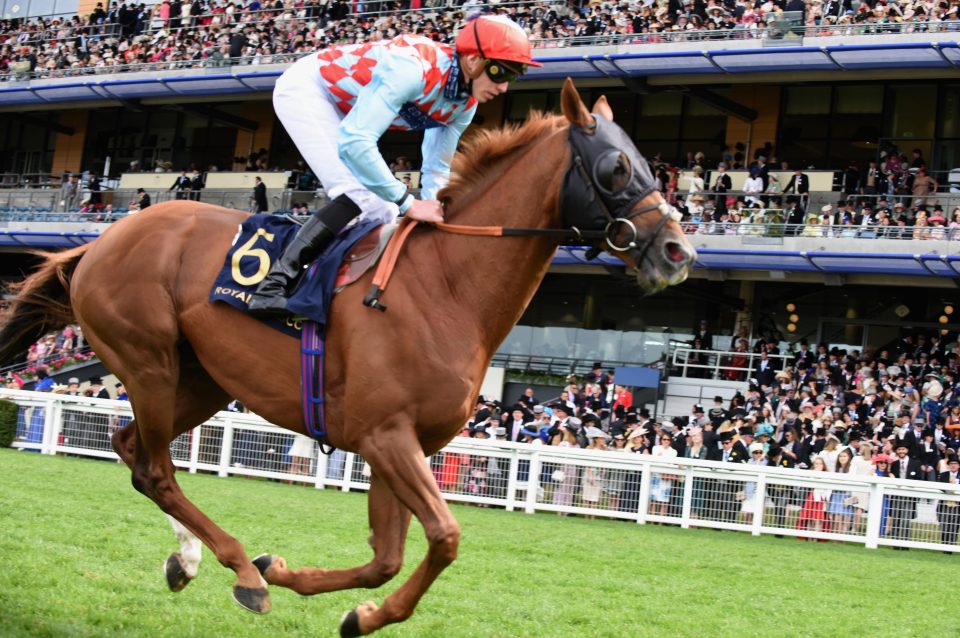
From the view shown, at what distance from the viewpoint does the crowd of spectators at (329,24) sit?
63.4ft

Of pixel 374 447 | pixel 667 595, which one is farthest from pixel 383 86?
pixel 667 595

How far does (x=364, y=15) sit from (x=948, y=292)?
14046 millimetres

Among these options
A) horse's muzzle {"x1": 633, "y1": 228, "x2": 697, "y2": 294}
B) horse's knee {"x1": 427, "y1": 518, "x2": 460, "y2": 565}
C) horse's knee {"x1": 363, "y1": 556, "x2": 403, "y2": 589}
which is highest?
horse's muzzle {"x1": 633, "y1": 228, "x2": 697, "y2": 294}

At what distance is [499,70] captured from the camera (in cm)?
417

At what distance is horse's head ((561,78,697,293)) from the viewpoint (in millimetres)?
3822

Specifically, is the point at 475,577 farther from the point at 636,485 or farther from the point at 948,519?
the point at 948,519

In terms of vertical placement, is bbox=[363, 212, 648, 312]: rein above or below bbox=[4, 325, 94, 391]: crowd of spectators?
above

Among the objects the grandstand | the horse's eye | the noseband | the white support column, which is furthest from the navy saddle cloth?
the grandstand

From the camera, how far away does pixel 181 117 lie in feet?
95.5

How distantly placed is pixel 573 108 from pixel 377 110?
2.37 ft

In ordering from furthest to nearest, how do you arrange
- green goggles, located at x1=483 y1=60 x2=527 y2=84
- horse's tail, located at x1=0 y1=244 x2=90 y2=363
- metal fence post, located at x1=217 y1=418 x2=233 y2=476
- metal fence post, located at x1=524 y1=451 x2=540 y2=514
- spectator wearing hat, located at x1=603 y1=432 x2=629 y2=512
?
metal fence post, located at x1=217 y1=418 x2=233 y2=476 < metal fence post, located at x1=524 y1=451 x2=540 y2=514 < spectator wearing hat, located at x1=603 y1=432 x2=629 y2=512 < horse's tail, located at x1=0 y1=244 x2=90 y2=363 < green goggles, located at x1=483 y1=60 x2=527 y2=84

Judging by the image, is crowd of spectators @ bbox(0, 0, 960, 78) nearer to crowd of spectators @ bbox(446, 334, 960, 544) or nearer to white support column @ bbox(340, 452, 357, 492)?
crowd of spectators @ bbox(446, 334, 960, 544)

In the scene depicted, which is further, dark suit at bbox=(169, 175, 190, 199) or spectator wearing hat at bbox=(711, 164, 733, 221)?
dark suit at bbox=(169, 175, 190, 199)

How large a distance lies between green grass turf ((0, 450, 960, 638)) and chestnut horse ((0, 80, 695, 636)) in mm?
541
